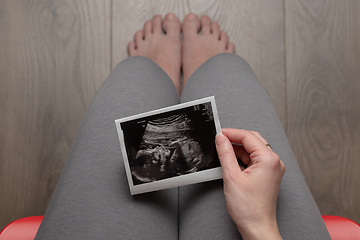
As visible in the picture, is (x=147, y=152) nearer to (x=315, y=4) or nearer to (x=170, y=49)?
(x=170, y=49)

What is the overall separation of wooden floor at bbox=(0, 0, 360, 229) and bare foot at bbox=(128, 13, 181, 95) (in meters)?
0.04

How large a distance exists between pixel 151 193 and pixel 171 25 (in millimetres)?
743

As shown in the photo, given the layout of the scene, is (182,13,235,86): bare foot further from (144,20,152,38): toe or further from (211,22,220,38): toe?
(144,20,152,38): toe

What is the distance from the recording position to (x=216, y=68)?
72 cm

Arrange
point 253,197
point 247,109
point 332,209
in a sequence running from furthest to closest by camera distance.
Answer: point 332,209 < point 247,109 < point 253,197

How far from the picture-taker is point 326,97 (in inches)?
40.6

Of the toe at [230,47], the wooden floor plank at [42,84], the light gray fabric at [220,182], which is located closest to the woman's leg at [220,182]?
the light gray fabric at [220,182]

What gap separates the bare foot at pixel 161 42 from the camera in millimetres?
1035

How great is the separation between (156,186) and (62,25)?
0.85 meters

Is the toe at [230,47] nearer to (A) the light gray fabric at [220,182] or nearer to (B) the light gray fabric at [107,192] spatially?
(A) the light gray fabric at [220,182]

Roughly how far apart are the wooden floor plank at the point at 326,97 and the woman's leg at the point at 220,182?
43 centimetres

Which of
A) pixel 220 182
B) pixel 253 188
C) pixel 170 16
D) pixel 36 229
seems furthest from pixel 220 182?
pixel 170 16

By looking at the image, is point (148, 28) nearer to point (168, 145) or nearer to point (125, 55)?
point (125, 55)

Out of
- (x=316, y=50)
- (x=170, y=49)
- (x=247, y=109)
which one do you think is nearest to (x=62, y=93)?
(x=170, y=49)
